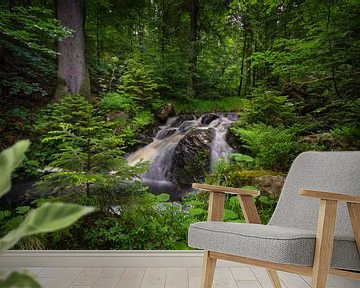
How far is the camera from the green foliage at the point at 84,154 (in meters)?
3.12

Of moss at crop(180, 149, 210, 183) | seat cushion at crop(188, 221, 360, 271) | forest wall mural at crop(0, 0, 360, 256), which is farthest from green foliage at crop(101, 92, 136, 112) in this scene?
seat cushion at crop(188, 221, 360, 271)

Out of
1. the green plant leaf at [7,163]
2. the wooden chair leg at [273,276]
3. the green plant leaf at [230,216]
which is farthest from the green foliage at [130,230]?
the green plant leaf at [7,163]

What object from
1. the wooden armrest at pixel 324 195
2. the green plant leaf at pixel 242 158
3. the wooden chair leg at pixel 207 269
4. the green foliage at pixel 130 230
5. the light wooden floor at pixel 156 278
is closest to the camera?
the wooden armrest at pixel 324 195

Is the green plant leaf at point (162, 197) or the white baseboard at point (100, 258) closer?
the white baseboard at point (100, 258)

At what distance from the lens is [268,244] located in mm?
1630

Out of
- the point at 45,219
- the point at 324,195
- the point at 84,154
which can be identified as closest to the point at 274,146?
the point at 84,154

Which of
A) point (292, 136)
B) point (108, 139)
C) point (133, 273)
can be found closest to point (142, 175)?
point (108, 139)

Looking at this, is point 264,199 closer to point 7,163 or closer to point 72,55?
point 72,55

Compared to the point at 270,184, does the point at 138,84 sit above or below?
above

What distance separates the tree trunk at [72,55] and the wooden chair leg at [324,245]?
2.24 meters

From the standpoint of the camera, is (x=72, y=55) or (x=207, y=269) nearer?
(x=207, y=269)

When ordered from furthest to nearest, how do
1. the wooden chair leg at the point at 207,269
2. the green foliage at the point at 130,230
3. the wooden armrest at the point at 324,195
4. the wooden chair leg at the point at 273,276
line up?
1. the green foliage at the point at 130,230
2. the wooden chair leg at the point at 273,276
3. the wooden chair leg at the point at 207,269
4. the wooden armrest at the point at 324,195

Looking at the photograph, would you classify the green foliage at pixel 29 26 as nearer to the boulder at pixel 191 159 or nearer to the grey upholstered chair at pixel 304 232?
the boulder at pixel 191 159

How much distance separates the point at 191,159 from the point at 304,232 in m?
1.74
